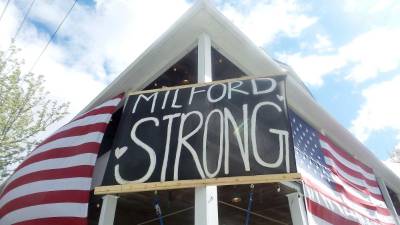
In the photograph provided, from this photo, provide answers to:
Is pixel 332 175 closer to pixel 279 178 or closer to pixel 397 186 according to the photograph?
pixel 279 178

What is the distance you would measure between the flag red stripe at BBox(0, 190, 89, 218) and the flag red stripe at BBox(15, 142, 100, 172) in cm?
75

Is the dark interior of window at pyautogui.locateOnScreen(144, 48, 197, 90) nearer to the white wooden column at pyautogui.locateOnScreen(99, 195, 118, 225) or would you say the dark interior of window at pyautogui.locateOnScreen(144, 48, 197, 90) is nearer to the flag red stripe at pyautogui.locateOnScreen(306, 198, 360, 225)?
the white wooden column at pyautogui.locateOnScreen(99, 195, 118, 225)

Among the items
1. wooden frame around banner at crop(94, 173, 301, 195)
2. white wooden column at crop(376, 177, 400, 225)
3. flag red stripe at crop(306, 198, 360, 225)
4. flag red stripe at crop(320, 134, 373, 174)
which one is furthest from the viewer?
white wooden column at crop(376, 177, 400, 225)

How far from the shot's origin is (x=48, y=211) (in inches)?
188

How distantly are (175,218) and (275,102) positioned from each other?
17.6ft

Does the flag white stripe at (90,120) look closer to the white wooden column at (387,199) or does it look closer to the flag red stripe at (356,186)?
the flag red stripe at (356,186)

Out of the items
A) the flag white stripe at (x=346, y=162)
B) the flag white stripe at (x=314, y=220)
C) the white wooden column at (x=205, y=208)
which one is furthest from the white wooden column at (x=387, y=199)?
the white wooden column at (x=205, y=208)

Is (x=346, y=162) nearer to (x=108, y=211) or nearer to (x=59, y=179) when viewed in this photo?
(x=108, y=211)

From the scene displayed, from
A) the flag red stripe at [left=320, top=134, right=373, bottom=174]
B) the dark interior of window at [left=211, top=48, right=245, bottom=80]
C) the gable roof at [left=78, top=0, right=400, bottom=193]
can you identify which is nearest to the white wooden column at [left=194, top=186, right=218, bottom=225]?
the gable roof at [left=78, top=0, right=400, bottom=193]

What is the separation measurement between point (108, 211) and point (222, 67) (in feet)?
11.5

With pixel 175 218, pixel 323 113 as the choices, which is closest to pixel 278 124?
pixel 323 113

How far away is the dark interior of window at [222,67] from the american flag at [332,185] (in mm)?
1430

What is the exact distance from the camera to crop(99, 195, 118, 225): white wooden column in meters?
5.14

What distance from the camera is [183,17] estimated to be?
566 centimetres
